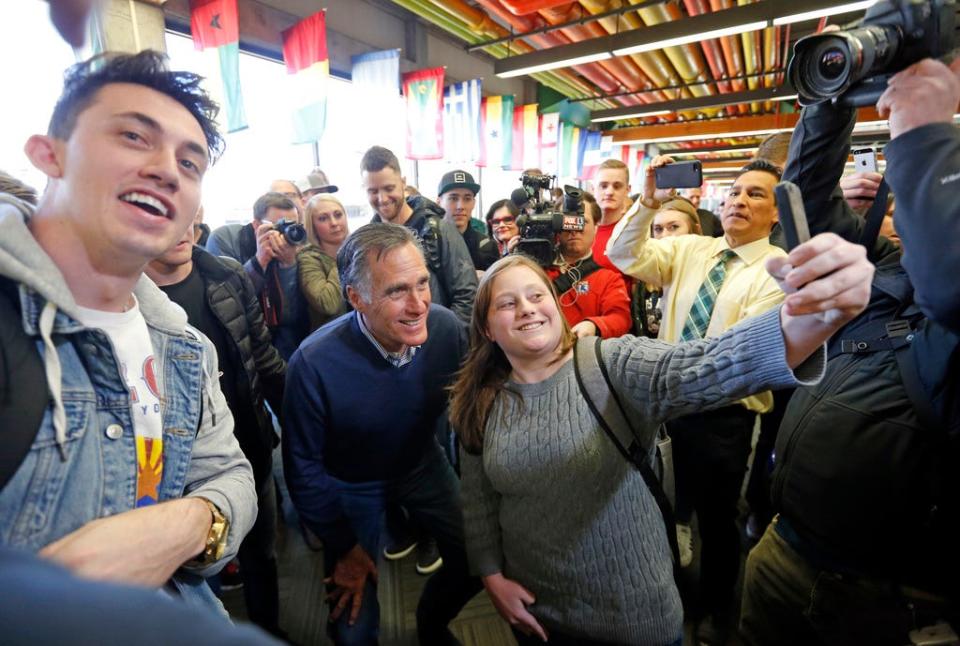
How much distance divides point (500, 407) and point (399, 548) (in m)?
1.57

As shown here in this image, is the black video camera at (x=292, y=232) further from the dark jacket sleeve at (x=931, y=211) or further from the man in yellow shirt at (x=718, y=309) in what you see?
the dark jacket sleeve at (x=931, y=211)

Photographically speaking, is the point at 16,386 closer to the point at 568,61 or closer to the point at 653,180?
the point at 653,180

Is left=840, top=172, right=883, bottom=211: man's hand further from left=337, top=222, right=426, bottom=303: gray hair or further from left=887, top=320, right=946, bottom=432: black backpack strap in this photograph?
left=337, top=222, right=426, bottom=303: gray hair

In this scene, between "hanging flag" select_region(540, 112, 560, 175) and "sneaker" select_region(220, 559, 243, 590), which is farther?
"hanging flag" select_region(540, 112, 560, 175)

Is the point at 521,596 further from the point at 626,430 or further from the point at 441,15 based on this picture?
the point at 441,15

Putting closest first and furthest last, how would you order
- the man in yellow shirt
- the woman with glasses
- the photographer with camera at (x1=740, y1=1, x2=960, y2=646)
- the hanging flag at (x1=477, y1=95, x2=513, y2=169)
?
the photographer with camera at (x1=740, y1=1, x2=960, y2=646) → the man in yellow shirt → the woman with glasses → the hanging flag at (x1=477, y1=95, x2=513, y2=169)

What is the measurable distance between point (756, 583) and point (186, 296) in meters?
2.12

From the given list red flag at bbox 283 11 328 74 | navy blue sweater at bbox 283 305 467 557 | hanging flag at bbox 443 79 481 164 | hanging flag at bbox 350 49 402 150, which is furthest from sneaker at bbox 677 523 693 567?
hanging flag at bbox 443 79 481 164

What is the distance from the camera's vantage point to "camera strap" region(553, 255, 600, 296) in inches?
83.7

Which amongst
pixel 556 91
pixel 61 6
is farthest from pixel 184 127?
pixel 556 91

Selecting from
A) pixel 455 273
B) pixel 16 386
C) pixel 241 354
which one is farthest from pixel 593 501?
pixel 455 273

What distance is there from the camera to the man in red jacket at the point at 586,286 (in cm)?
206

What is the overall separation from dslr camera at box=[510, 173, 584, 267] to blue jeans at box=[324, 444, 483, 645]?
103 cm

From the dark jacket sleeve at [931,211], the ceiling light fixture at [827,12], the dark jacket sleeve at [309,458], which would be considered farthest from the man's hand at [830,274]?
the ceiling light fixture at [827,12]
